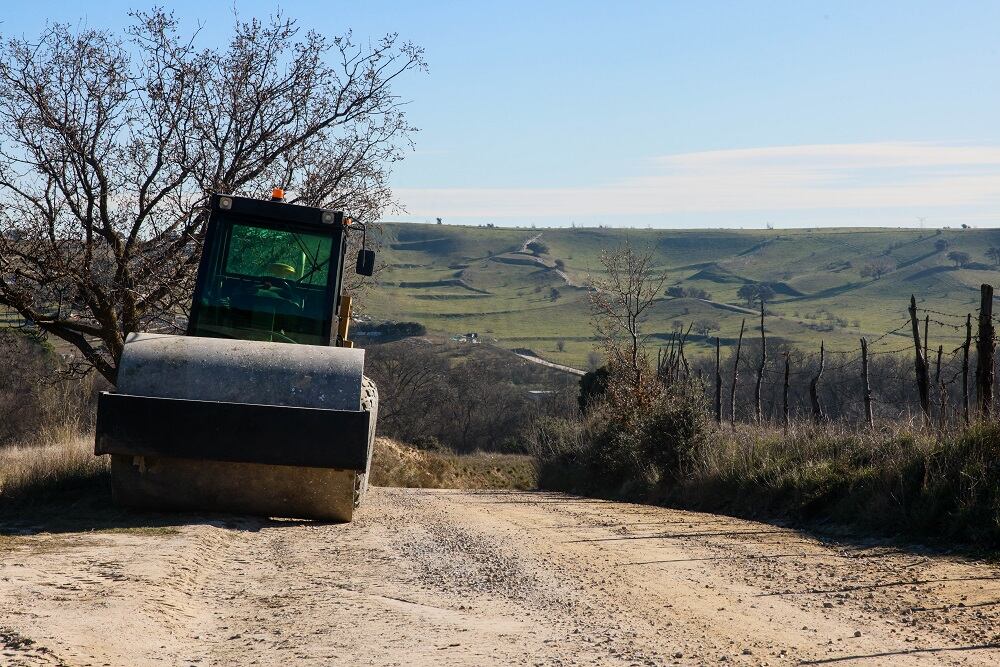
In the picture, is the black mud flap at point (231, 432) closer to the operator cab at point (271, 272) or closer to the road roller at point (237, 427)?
the road roller at point (237, 427)

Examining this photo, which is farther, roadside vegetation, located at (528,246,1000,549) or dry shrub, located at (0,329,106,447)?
dry shrub, located at (0,329,106,447)

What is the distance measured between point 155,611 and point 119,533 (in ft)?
9.50

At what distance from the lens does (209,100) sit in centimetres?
1611

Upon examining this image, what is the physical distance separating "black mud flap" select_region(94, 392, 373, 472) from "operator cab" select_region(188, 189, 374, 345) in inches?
89.4

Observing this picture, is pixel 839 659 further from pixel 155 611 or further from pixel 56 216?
pixel 56 216

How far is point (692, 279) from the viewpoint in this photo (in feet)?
425

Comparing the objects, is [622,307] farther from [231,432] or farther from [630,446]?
[231,432]

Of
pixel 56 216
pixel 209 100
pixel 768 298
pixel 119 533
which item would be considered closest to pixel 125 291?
pixel 56 216

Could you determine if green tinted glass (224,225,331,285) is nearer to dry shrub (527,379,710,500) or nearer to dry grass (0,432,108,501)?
dry grass (0,432,108,501)

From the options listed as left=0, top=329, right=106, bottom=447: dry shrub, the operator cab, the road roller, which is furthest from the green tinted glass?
left=0, top=329, right=106, bottom=447: dry shrub

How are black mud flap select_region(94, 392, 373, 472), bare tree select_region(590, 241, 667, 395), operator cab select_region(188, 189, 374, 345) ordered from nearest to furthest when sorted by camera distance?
black mud flap select_region(94, 392, 373, 472) → operator cab select_region(188, 189, 374, 345) → bare tree select_region(590, 241, 667, 395)

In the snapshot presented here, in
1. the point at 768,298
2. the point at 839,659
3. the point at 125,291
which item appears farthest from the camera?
the point at 768,298

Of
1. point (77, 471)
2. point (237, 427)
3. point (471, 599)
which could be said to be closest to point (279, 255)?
point (237, 427)

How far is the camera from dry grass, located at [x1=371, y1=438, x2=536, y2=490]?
25938 millimetres
